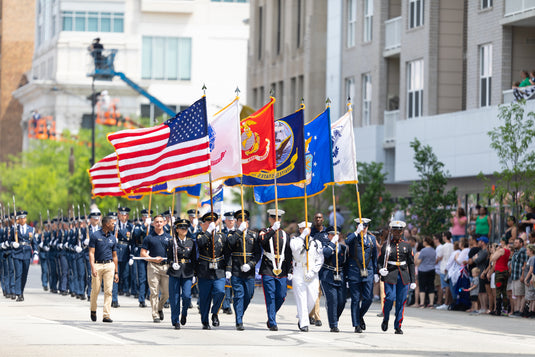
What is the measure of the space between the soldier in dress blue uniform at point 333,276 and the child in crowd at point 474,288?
7928mm

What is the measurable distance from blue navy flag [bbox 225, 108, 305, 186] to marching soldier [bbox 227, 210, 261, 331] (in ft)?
5.48

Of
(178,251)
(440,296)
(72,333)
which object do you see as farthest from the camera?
(440,296)

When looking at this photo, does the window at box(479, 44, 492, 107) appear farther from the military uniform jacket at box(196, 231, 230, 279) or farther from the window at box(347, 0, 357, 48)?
the military uniform jacket at box(196, 231, 230, 279)

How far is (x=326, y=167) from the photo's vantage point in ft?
76.6

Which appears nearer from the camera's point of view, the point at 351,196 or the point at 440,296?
the point at 440,296

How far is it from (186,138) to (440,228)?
15.6 metres

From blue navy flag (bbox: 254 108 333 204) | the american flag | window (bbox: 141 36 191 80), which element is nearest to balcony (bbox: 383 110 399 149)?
blue navy flag (bbox: 254 108 333 204)

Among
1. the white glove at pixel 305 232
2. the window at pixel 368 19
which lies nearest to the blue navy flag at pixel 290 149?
the white glove at pixel 305 232

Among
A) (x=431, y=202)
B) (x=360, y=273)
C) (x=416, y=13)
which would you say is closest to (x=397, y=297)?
(x=360, y=273)

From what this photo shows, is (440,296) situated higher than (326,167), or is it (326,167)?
→ (326,167)

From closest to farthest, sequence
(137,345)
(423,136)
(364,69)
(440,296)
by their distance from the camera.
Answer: (137,345) < (440,296) < (423,136) < (364,69)

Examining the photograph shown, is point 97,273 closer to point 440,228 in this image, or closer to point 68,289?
point 68,289

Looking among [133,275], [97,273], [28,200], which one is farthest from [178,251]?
[28,200]

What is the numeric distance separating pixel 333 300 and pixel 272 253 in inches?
50.8
